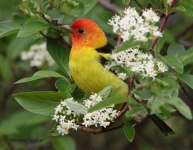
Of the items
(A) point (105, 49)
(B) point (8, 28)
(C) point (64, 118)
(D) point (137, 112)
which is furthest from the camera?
(A) point (105, 49)

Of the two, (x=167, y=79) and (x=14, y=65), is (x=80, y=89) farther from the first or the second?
(x=14, y=65)

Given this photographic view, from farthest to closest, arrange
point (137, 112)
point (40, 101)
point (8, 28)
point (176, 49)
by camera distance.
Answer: point (176, 49)
point (8, 28)
point (40, 101)
point (137, 112)

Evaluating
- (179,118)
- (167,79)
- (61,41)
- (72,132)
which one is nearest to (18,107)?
(72,132)

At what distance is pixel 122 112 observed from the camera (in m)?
3.01

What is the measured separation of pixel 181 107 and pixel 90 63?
149 cm

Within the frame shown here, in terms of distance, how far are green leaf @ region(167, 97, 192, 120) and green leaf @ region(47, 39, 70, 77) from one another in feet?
5.08

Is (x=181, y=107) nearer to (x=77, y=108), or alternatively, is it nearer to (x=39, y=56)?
(x=77, y=108)

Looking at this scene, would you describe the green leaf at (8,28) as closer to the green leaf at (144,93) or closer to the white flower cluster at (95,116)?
the white flower cluster at (95,116)

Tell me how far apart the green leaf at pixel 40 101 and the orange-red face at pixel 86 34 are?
1039 millimetres

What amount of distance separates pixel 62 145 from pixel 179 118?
227cm

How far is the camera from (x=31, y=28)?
3541 mm

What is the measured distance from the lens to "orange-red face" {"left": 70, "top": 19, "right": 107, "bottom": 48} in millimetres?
4238

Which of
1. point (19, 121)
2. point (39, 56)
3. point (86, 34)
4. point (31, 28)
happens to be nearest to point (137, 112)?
point (31, 28)

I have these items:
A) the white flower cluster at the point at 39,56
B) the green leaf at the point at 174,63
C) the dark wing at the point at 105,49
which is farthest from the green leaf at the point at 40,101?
the white flower cluster at the point at 39,56
